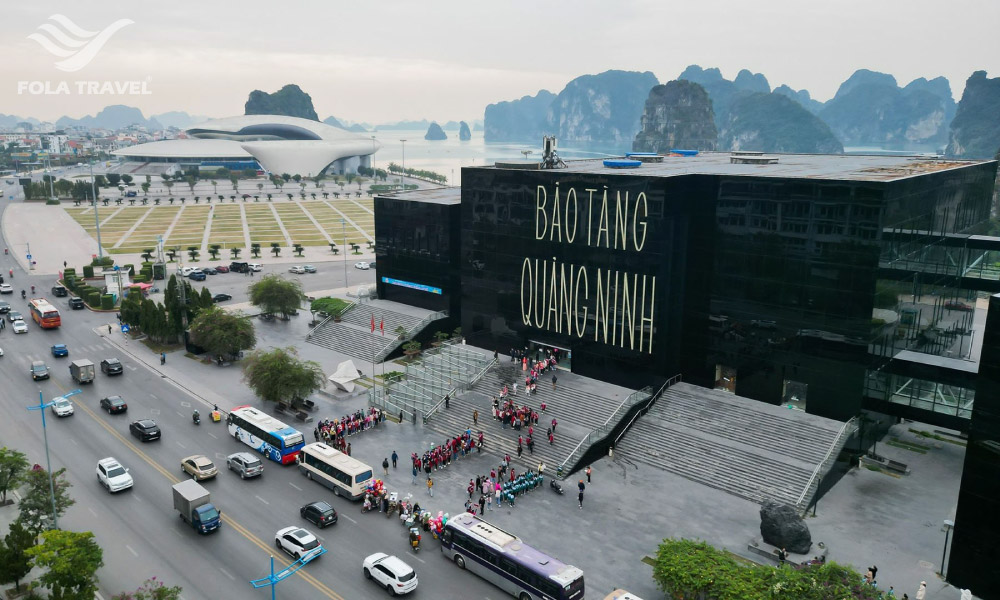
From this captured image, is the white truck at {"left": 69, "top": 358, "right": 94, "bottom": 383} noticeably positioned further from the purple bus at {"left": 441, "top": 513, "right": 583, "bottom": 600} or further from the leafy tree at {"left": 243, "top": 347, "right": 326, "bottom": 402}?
the purple bus at {"left": 441, "top": 513, "right": 583, "bottom": 600}

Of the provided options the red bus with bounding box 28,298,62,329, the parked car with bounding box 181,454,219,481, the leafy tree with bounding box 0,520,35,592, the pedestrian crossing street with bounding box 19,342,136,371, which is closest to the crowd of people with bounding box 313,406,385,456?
the parked car with bounding box 181,454,219,481

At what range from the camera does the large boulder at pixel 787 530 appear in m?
34.8

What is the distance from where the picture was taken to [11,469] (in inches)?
1447

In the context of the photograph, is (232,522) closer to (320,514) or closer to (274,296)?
(320,514)

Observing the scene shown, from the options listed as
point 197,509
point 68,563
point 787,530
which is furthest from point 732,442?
point 68,563

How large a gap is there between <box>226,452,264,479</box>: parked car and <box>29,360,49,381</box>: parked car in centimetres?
2613

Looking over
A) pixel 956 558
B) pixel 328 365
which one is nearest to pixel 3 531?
pixel 328 365

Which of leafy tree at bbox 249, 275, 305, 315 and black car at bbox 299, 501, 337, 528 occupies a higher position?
leafy tree at bbox 249, 275, 305, 315

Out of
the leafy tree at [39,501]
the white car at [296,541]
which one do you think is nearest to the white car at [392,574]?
the white car at [296,541]

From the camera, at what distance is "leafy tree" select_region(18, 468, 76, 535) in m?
34.0

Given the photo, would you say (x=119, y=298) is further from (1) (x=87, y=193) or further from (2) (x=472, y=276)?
(1) (x=87, y=193)

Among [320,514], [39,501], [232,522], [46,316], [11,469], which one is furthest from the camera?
[46,316]

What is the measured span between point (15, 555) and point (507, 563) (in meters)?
20.9

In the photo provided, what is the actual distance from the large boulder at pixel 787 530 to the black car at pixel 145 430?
129ft
